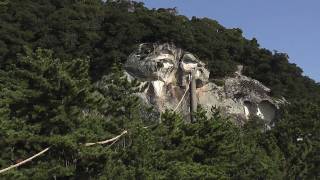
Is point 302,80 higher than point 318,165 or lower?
higher

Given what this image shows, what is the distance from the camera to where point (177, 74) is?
51.5 metres

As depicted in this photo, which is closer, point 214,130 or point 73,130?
point 73,130

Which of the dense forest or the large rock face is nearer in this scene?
the dense forest

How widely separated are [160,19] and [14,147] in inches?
1404

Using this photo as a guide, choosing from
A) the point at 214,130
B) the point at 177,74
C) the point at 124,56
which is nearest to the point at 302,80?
the point at 177,74

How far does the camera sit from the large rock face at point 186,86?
49406mm

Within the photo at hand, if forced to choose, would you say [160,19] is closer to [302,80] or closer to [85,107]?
[302,80]

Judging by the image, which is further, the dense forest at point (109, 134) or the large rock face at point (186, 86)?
the large rock face at point (186, 86)

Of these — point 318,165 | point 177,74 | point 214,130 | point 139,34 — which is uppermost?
point 139,34

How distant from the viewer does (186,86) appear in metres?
50.7

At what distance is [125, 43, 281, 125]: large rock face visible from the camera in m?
49.4

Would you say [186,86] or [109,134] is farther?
[186,86]

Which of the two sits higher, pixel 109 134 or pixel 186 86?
pixel 186 86

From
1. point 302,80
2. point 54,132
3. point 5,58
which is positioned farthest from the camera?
point 302,80
